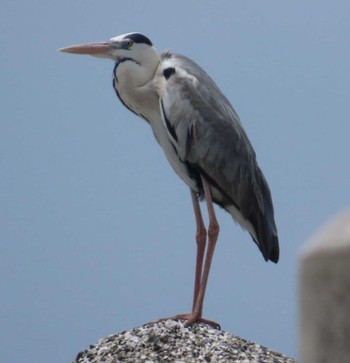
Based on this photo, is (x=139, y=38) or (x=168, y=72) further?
(x=139, y=38)

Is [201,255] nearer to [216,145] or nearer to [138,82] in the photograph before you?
[216,145]

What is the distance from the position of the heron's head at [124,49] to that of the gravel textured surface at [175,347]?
236 cm

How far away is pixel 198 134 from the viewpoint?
8.32m

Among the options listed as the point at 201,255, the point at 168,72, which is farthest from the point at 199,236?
the point at 168,72

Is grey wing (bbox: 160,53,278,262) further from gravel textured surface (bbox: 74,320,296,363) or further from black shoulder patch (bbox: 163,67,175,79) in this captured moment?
gravel textured surface (bbox: 74,320,296,363)

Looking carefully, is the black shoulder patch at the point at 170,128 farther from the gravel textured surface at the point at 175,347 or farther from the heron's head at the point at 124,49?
the gravel textured surface at the point at 175,347

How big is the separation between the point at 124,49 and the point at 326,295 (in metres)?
7.21

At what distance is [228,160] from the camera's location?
8.41 m

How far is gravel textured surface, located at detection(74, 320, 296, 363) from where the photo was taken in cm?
754

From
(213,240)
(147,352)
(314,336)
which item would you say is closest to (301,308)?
(314,336)

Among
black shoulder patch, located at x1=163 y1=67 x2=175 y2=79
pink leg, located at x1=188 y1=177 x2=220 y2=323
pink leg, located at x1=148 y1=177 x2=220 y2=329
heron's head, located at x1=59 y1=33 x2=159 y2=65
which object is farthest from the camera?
heron's head, located at x1=59 y1=33 x2=159 y2=65

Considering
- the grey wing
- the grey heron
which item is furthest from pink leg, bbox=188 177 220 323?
the grey wing

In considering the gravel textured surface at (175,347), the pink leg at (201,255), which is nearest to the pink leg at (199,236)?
the pink leg at (201,255)

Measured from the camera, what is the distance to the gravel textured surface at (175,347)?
7.54 m
